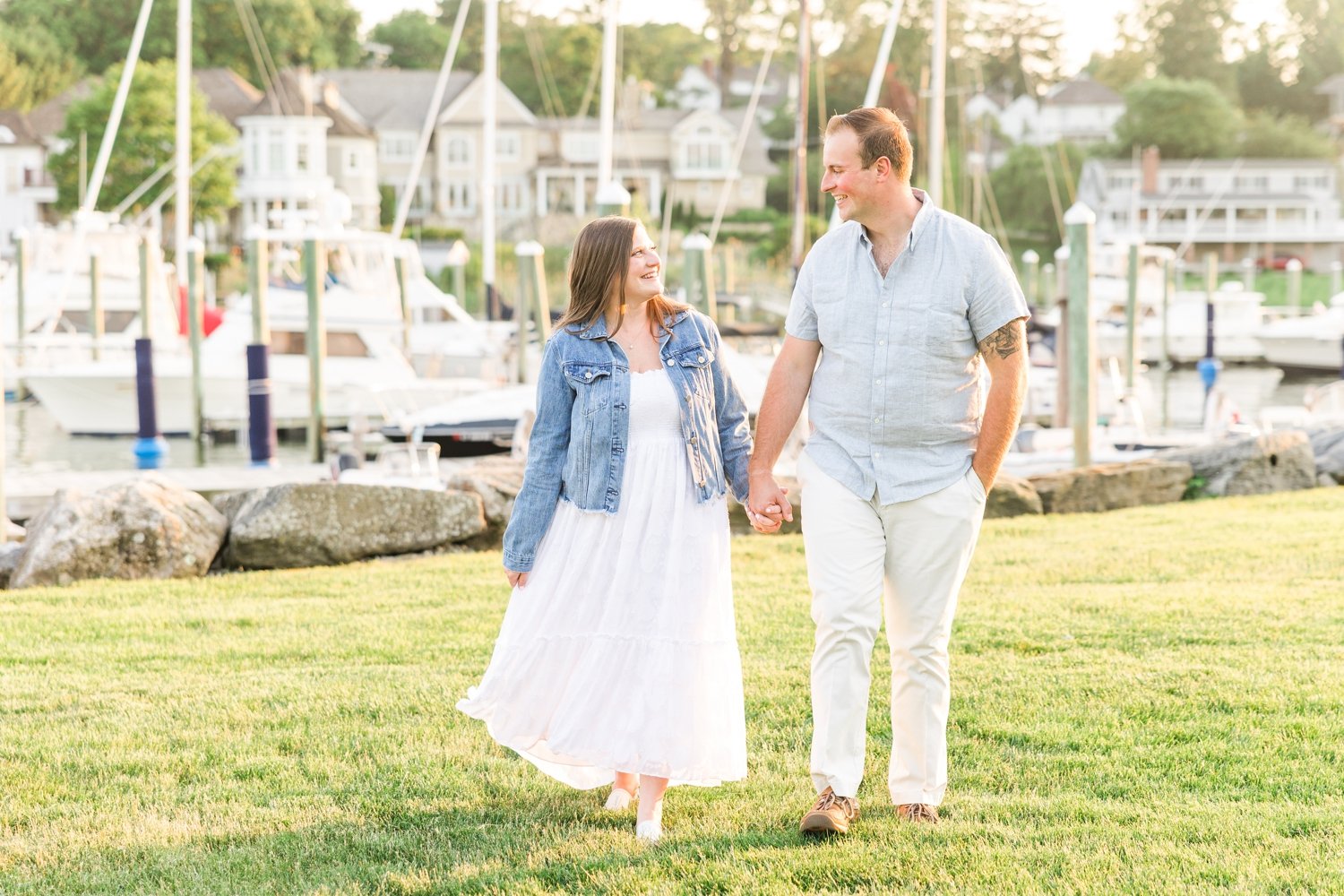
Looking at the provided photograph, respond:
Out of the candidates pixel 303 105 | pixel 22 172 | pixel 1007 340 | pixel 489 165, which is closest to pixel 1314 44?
pixel 303 105

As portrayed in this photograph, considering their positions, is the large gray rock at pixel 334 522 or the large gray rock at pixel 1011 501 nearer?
the large gray rock at pixel 334 522

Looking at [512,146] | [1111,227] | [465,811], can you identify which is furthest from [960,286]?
[1111,227]

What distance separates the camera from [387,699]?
21.5 ft

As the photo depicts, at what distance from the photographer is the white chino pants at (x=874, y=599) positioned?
15.9ft

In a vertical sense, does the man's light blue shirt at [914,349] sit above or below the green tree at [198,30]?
below

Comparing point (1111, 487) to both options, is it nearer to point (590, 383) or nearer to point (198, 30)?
point (590, 383)

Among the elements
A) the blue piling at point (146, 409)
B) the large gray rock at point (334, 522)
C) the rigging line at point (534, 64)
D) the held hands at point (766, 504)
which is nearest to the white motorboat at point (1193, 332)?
the blue piling at point (146, 409)

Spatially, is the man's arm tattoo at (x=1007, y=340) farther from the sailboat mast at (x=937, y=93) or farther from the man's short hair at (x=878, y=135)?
the sailboat mast at (x=937, y=93)

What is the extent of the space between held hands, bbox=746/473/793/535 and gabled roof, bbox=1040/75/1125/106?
93922 mm

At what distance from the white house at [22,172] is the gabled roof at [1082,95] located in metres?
55.3

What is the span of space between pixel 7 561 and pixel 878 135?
710 cm

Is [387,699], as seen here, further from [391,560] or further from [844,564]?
A: [391,560]

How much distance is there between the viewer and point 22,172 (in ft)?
229

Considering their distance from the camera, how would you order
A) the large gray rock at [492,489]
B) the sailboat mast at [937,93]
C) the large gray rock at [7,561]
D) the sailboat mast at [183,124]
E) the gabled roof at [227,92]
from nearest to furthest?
the large gray rock at [7,561] → the large gray rock at [492,489] → the sailboat mast at [937,93] → the sailboat mast at [183,124] → the gabled roof at [227,92]
